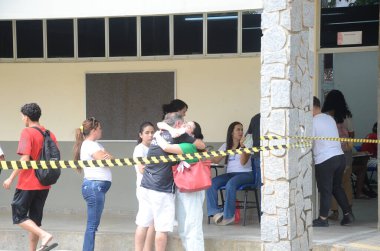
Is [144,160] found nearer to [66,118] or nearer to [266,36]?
[266,36]

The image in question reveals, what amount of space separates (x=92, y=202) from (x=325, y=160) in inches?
115

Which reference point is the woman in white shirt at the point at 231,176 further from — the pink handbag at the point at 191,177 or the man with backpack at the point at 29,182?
the man with backpack at the point at 29,182

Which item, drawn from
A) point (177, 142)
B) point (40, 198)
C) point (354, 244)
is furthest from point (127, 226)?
point (354, 244)

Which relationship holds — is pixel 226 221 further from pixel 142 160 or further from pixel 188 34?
pixel 188 34

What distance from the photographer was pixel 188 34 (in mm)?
10500

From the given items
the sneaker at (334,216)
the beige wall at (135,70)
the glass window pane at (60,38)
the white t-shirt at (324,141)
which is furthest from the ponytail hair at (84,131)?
the sneaker at (334,216)

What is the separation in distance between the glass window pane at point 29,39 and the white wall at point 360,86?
664cm

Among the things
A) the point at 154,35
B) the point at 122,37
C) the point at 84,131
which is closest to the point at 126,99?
the point at 122,37

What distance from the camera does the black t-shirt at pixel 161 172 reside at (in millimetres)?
7809

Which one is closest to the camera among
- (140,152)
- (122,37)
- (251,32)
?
(140,152)

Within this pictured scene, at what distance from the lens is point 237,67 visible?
33.8ft

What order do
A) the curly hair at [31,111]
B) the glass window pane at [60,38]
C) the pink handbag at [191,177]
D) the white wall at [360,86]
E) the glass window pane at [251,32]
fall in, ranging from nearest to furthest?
the pink handbag at [191,177] → the curly hair at [31,111] → the glass window pane at [251,32] → the glass window pane at [60,38] → the white wall at [360,86]

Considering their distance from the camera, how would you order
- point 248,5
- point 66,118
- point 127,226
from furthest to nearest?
point 66,118 → point 127,226 → point 248,5

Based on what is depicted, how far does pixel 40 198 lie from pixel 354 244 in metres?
3.47
